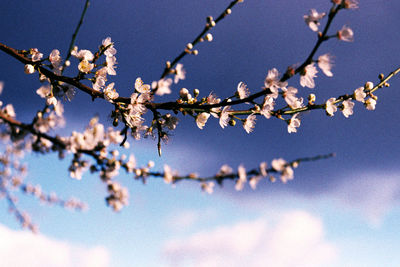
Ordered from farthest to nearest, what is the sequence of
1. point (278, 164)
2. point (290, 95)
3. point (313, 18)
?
1. point (290, 95)
2. point (313, 18)
3. point (278, 164)

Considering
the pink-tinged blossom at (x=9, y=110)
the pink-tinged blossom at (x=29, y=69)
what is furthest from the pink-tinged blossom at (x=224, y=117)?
the pink-tinged blossom at (x=9, y=110)

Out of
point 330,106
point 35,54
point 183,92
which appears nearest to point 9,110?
point 35,54

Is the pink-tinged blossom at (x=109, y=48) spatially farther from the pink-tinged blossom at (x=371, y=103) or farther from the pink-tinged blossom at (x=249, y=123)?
the pink-tinged blossom at (x=371, y=103)

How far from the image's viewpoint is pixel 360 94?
3.29 m

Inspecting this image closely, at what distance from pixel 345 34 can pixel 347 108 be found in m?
1.01

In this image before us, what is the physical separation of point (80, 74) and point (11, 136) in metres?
0.93

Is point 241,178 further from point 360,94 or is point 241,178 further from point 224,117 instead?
point 360,94

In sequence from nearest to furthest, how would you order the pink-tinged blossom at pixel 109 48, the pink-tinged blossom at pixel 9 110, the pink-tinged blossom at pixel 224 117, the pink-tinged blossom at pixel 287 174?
the pink-tinged blossom at pixel 287 174, the pink-tinged blossom at pixel 224 117, the pink-tinged blossom at pixel 9 110, the pink-tinged blossom at pixel 109 48

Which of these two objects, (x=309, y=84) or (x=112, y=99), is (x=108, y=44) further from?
(x=309, y=84)

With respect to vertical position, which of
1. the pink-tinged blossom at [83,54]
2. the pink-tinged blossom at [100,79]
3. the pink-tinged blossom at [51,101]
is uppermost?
the pink-tinged blossom at [83,54]

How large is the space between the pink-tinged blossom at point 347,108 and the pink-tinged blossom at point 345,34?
0.89m

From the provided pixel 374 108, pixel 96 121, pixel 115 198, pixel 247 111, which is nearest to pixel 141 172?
pixel 115 198

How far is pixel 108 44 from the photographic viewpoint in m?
3.49

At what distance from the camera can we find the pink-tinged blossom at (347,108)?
331 cm
